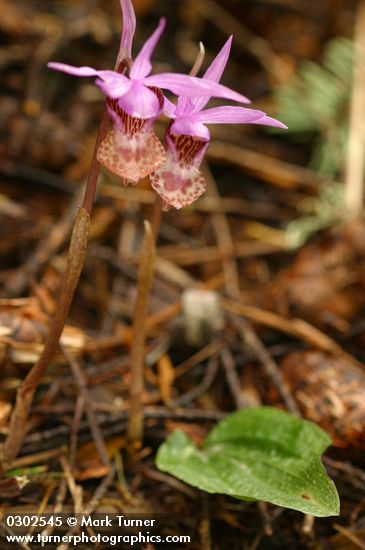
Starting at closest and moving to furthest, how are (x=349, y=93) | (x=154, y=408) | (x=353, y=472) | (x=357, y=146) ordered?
(x=353, y=472), (x=154, y=408), (x=357, y=146), (x=349, y=93)

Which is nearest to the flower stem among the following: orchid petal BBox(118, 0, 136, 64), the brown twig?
orchid petal BBox(118, 0, 136, 64)

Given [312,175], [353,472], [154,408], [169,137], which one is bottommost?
[353,472]

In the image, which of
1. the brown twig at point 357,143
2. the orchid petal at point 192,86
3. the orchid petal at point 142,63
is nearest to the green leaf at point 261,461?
the orchid petal at point 192,86

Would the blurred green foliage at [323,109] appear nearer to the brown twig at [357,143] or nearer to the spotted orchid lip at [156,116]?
Answer: the brown twig at [357,143]

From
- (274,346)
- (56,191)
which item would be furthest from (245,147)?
(274,346)

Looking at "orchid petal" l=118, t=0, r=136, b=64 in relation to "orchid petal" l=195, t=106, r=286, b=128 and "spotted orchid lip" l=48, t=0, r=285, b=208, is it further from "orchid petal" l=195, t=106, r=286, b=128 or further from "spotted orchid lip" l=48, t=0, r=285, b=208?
"orchid petal" l=195, t=106, r=286, b=128

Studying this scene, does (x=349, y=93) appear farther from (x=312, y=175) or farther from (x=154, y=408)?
(x=154, y=408)
